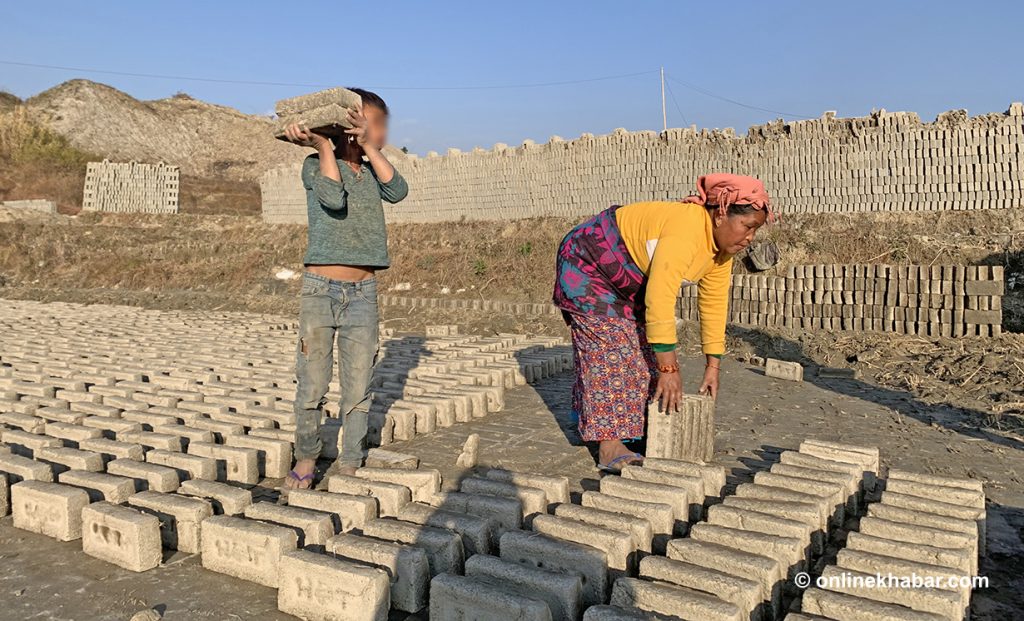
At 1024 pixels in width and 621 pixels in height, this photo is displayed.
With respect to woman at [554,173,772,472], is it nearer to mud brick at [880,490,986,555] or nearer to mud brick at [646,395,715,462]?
mud brick at [646,395,715,462]

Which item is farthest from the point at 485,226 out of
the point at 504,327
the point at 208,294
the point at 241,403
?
the point at 241,403

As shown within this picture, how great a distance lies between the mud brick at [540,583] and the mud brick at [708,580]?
255mm

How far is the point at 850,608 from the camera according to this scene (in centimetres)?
194

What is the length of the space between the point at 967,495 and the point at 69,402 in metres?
4.98

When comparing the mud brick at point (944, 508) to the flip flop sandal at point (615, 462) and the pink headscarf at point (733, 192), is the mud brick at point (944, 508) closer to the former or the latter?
the flip flop sandal at point (615, 462)

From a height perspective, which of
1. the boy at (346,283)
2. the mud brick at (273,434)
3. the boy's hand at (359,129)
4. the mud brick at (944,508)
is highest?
the boy's hand at (359,129)

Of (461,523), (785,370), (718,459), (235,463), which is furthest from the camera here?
(785,370)

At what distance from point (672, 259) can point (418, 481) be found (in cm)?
151

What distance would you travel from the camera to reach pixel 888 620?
1870 millimetres

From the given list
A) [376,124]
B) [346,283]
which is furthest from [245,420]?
[376,124]

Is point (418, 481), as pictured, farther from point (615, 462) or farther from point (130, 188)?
point (130, 188)

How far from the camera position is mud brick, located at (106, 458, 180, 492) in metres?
3.04

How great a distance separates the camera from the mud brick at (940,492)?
287 cm

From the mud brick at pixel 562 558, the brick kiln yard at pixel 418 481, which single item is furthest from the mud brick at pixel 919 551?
the mud brick at pixel 562 558
